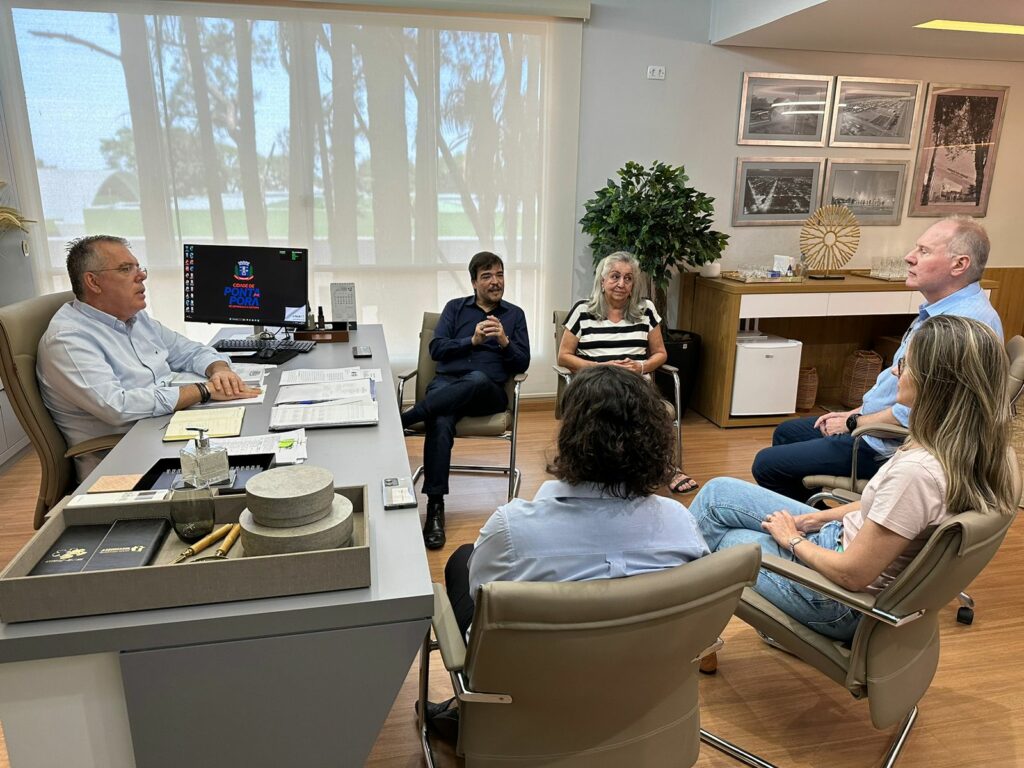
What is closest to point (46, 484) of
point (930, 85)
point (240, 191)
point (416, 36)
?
point (240, 191)

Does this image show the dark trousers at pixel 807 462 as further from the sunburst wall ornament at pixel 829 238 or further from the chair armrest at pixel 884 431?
the sunburst wall ornament at pixel 829 238

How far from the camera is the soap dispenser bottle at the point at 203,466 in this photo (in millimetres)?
1625

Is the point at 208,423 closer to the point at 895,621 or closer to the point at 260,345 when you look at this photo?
the point at 260,345

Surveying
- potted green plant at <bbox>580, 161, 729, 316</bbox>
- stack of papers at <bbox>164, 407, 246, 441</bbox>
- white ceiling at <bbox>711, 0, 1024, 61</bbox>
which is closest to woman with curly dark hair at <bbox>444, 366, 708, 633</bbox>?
stack of papers at <bbox>164, 407, 246, 441</bbox>

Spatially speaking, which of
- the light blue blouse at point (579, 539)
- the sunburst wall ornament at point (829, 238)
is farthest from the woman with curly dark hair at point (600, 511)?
the sunburst wall ornament at point (829, 238)

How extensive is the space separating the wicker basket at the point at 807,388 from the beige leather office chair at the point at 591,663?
3984mm

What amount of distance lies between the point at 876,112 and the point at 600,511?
482cm

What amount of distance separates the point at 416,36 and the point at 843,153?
3.07m

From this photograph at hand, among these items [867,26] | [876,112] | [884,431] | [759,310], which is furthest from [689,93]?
[884,431]

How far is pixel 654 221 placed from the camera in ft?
14.0

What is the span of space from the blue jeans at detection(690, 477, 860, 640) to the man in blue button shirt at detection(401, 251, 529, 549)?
4.07 feet

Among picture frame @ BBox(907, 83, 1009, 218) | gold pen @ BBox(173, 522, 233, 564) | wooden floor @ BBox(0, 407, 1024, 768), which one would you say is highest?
picture frame @ BBox(907, 83, 1009, 218)

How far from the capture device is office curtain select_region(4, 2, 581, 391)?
13.3ft

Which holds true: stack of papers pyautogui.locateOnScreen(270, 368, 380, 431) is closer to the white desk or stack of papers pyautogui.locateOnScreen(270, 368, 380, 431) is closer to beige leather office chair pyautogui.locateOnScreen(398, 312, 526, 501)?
beige leather office chair pyautogui.locateOnScreen(398, 312, 526, 501)
